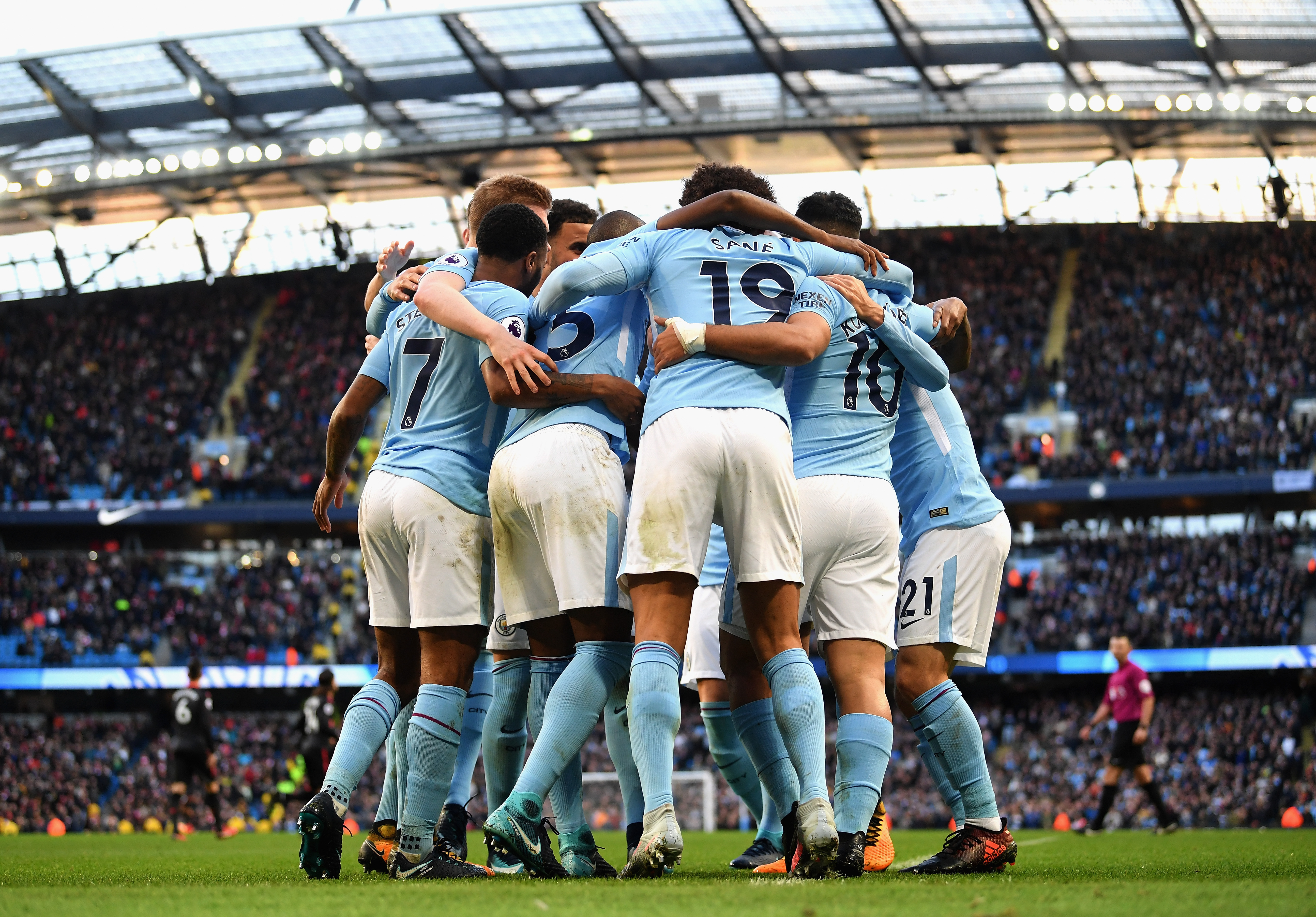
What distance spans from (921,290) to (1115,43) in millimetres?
8743

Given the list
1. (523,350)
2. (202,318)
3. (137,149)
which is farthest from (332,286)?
(523,350)

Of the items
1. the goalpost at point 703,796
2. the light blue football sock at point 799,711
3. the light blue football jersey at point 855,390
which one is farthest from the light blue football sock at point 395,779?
the goalpost at point 703,796

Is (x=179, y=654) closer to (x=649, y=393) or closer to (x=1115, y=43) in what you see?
(x=1115, y=43)

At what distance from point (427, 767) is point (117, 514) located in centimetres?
2979

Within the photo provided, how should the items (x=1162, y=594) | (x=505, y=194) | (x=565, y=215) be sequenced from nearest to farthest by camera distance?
(x=505, y=194) < (x=565, y=215) < (x=1162, y=594)

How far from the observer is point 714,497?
4.39 meters

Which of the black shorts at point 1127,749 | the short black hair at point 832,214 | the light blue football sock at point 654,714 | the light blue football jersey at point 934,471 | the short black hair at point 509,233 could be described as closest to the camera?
the light blue football sock at point 654,714

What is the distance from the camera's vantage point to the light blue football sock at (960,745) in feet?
16.6

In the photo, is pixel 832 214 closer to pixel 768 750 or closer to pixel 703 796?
pixel 768 750

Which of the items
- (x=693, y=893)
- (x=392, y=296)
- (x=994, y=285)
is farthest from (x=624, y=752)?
(x=994, y=285)

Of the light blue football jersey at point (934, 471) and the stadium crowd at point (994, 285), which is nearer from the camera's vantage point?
the light blue football jersey at point (934, 471)

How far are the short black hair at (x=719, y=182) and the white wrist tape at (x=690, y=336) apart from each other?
714 millimetres

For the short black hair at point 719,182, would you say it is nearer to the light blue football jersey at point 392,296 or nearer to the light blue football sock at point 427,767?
the light blue football jersey at point 392,296

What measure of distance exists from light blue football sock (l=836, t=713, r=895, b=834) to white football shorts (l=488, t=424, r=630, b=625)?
36.4 inches
